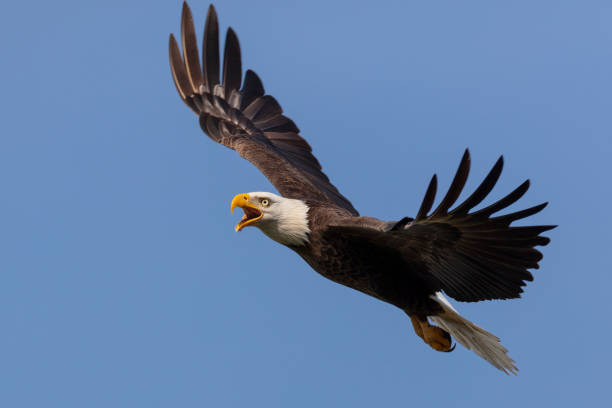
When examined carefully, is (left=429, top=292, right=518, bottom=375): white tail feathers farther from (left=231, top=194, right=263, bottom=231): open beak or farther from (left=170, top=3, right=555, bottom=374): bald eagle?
(left=231, top=194, right=263, bottom=231): open beak

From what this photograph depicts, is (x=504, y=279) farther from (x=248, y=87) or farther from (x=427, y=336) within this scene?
(x=248, y=87)

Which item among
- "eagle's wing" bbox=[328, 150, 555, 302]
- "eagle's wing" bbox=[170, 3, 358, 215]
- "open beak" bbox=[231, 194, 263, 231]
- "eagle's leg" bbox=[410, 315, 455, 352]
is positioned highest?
"eagle's wing" bbox=[170, 3, 358, 215]

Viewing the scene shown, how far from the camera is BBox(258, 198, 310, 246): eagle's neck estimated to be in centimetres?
630

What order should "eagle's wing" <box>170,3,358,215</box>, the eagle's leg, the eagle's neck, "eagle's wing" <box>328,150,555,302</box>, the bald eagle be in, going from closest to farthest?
"eagle's wing" <box>328,150,555,302</box>
the bald eagle
the eagle's neck
the eagle's leg
"eagle's wing" <box>170,3,358,215</box>

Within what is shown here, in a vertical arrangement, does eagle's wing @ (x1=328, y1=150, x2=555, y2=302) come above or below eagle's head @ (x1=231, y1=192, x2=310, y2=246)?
below

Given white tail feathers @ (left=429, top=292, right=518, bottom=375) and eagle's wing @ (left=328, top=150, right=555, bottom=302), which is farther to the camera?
white tail feathers @ (left=429, top=292, right=518, bottom=375)

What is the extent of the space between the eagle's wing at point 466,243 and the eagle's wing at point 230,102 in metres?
2.40

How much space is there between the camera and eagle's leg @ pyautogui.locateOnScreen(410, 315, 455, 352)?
660 centimetres

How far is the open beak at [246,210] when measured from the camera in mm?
6375

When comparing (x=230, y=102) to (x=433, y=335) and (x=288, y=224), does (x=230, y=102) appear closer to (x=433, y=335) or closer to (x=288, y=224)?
(x=288, y=224)

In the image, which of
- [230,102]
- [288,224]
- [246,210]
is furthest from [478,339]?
[230,102]

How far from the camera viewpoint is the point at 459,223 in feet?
17.3

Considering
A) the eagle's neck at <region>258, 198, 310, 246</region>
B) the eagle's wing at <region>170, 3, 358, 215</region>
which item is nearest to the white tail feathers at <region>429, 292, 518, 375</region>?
the eagle's neck at <region>258, 198, 310, 246</region>

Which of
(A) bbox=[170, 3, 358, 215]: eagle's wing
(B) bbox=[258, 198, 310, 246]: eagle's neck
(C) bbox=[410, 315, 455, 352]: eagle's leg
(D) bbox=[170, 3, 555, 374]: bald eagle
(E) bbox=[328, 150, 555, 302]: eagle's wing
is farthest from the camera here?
(A) bbox=[170, 3, 358, 215]: eagle's wing
